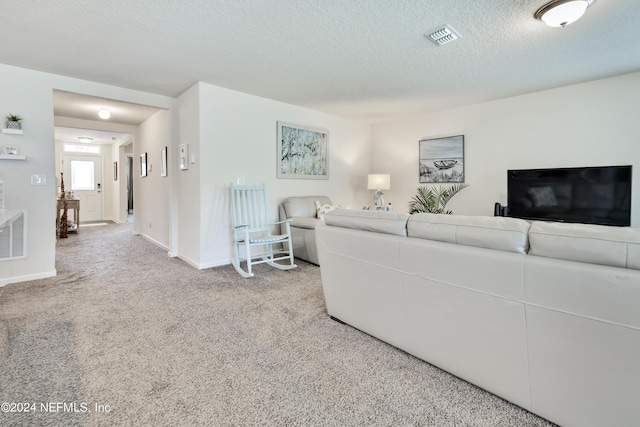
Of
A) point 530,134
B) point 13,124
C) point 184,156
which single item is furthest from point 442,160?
point 13,124

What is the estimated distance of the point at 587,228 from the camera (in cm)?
116

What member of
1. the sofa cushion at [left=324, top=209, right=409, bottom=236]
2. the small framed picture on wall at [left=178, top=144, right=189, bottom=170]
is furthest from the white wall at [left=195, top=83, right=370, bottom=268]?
the sofa cushion at [left=324, top=209, right=409, bottom=236]

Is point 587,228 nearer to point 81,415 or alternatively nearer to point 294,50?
point 81,415

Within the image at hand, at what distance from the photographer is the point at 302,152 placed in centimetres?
471

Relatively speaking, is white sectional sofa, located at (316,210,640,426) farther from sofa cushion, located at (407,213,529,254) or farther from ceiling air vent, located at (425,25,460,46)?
ceiling air vent, located at (425,25,460,46)

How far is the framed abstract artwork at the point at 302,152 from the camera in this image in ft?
14.6

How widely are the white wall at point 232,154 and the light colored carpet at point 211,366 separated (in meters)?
1.10

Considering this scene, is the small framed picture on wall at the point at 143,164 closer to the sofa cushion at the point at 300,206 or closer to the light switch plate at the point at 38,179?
the light switch plate at the point at 38,179

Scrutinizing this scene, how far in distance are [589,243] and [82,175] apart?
10.3 meters

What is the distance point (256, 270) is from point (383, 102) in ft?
9.66

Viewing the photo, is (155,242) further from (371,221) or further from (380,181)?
(371,221)

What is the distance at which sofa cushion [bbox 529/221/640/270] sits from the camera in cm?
104

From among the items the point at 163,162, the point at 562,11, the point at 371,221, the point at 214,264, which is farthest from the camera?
the point at 163,162

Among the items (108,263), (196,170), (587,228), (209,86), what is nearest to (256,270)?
(196,170)
